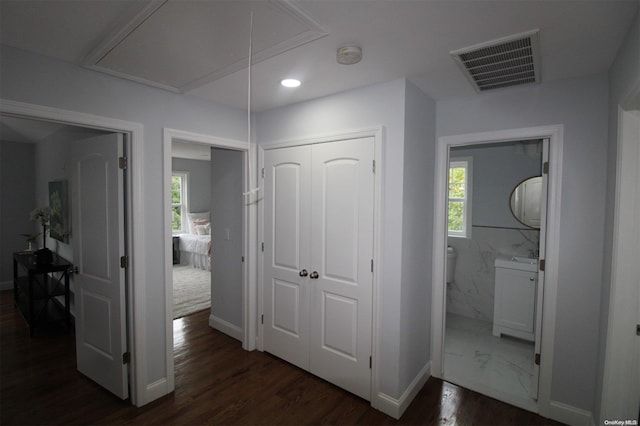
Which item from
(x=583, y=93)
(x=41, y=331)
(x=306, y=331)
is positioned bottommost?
(x=41, y=331)

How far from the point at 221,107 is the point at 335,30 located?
5.47 ft

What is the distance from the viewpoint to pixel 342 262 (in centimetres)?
258

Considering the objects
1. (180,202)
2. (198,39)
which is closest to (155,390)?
(198,39)

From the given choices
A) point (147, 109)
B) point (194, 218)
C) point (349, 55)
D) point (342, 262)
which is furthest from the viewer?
point (194, 218)

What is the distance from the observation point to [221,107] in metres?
2.93

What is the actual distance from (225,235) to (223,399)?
1.69 m

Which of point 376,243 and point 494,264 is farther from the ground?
point 376,243

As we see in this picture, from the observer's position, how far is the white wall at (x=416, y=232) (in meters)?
2.33

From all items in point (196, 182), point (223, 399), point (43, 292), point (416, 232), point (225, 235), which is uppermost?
point (196, 182)

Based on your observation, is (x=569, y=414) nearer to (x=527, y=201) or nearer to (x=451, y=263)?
(x=451, y=263)

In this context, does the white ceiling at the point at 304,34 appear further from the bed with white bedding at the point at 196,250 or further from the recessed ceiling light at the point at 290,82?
the bed with white bedding at the point at 196,250

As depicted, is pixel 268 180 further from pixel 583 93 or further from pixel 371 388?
pixel 583 93

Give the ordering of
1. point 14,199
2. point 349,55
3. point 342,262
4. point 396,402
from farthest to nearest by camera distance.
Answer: point 14,199 → point 342,262 → point 396,402 → point 349,55

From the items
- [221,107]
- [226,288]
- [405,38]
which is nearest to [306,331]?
[226,288]
